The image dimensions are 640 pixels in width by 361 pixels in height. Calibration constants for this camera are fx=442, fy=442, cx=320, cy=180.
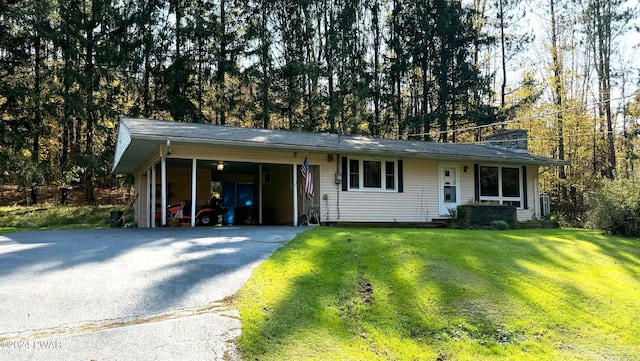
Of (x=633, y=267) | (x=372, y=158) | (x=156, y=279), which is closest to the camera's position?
(x=156, y=279)

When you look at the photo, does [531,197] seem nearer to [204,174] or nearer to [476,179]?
[476,179]

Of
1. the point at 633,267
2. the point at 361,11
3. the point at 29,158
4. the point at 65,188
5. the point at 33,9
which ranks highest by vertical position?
the point at 361,11

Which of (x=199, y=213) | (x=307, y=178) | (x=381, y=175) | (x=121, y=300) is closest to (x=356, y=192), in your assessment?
(x=381, y=175)

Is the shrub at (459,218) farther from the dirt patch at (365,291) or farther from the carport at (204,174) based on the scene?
the dirt patch at (365,291)

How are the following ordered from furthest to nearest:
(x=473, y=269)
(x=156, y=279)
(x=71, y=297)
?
(x=473, y=269), (x=156, y=279), (x=71, y=297)

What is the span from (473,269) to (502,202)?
9871 mm

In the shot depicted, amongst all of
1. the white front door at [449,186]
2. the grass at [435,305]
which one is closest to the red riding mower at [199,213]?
the grass at [435,305]

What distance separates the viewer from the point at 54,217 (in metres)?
18.3

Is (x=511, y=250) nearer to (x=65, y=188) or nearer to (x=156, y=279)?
(x=156, y=279)

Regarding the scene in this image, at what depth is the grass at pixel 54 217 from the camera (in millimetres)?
17641

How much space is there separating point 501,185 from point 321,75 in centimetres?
1322

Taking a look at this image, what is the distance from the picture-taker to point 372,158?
535 inches

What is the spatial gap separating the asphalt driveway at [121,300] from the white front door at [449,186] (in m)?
8.54

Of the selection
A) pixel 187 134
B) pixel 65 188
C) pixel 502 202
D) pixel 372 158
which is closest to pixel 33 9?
pixel 65 188
